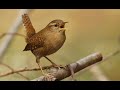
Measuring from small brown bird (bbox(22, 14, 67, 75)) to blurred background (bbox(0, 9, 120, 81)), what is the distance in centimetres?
19

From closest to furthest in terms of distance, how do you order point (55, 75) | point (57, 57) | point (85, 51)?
point (55, 75) < point (57, 57) < point (85, 51)

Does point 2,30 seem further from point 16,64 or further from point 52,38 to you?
point 52,38

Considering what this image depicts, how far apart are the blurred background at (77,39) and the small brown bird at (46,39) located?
0.64 feet

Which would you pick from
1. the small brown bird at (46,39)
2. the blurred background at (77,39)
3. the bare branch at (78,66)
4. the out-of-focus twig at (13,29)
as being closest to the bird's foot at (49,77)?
the bare branch at (78,66)

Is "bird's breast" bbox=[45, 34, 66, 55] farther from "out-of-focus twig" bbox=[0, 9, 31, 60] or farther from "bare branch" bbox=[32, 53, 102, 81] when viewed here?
"out-of-focus twig" bbox=[0, 9, 31, 60]

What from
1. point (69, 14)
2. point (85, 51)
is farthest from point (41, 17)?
point (85, 51)

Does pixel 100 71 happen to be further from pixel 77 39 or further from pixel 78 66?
pixel 78 66

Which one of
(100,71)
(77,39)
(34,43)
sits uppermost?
(34,43)

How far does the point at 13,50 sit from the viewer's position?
1.95 metres

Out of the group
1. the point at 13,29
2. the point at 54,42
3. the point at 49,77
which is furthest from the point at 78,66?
the point at 13,29

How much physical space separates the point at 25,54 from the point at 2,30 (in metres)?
0.14

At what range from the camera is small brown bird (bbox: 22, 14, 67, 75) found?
1497mm

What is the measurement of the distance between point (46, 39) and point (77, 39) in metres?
0.49

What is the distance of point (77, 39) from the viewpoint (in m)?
2.02
